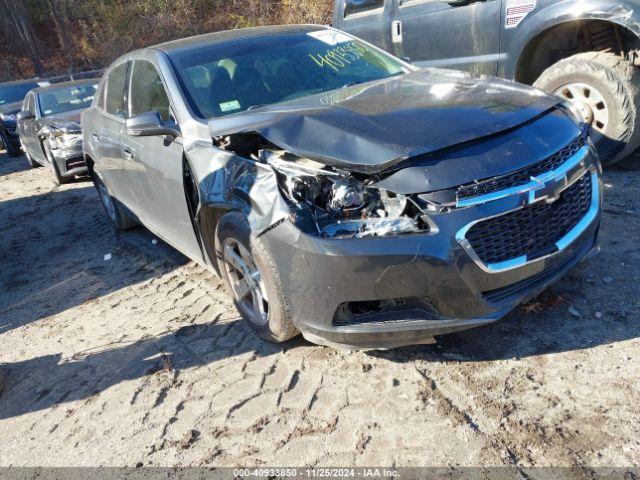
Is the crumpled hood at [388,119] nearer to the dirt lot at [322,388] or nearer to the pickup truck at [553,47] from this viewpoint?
the dirt lot at [322,388]

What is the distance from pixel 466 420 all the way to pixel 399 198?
1.05 m

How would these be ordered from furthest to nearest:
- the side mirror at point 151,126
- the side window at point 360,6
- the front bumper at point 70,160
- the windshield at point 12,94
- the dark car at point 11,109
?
1. the windshield at point 12,94
2. the dark car at point 11,109
3. the front bumper at point 70,160
4. the side window at point 360,6
5. the side mirror at point 151,126

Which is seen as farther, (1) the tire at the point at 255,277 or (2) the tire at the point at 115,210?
(2) the tire at the point at 115,210

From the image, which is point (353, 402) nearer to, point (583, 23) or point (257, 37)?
point (257, 37)

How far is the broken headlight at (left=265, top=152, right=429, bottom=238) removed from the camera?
8.59 ft

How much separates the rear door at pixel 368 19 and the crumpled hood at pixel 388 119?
3.20 metres

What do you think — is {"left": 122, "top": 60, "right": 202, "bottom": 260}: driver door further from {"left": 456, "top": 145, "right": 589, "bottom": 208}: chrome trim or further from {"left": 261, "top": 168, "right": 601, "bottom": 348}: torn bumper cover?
{"left": 456, "top": 145, "right": 589, "bottom": 208}: chrome trim

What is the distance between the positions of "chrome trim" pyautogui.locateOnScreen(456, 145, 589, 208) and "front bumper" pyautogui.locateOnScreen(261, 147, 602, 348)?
23 millimetres

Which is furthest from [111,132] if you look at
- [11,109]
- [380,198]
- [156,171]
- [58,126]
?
[11,109]

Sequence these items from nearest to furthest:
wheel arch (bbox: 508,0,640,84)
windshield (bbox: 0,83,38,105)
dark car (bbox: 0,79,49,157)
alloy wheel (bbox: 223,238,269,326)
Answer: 1. alloy wheel (bbox: 223,238,269,326)
2. wheel arch (bbox: 508,0,640,84)
3. dark car (bbox: 0,79,49,157)
4. windshield (bbox: 0,83,38,105)

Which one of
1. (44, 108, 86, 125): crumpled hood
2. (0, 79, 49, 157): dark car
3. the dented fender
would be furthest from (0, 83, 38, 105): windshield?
the dented fender

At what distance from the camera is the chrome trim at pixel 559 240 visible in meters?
2.54

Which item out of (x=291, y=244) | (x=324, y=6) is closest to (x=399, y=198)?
(x=291, y=244)

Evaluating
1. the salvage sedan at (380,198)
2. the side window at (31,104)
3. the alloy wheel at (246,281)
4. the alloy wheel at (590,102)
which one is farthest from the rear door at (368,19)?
the side window at (31,104)
